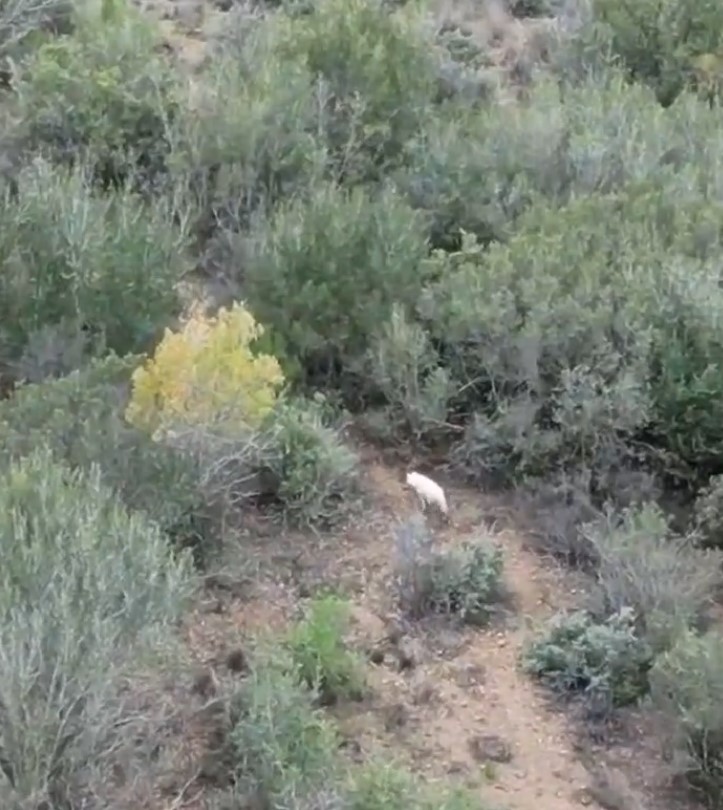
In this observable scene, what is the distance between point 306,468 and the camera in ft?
24.7

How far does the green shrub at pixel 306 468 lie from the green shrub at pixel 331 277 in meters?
0.93

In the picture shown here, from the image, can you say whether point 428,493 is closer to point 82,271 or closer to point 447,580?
point 447,580

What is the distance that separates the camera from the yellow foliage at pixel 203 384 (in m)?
6.93

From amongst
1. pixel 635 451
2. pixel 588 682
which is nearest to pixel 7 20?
pixel 635 451

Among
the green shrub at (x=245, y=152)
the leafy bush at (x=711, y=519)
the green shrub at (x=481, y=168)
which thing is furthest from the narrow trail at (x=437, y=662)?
the green shrub at (x=245, y=152)

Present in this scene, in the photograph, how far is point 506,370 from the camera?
8.34 metres

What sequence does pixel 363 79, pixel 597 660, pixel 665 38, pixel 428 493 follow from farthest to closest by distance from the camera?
pixel 665 38, pixel 363 79, pixel 428 493, pixel 597 660

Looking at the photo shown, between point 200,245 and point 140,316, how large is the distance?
1861mm

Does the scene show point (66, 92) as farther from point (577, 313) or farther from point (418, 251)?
point (577, 313)

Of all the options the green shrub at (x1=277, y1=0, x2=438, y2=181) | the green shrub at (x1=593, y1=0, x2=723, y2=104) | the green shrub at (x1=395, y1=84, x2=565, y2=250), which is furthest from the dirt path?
the green shrub at (x1=593, y1=0, x2=723, y2=104)

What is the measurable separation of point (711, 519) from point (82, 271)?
371cm

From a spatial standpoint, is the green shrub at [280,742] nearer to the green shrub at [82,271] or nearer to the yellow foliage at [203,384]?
the yellow foliage at [203,384]

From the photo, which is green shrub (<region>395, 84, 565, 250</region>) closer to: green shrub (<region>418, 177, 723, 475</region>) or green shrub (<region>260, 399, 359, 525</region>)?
green shrub (<region>418, 177, 723, 475</region>)

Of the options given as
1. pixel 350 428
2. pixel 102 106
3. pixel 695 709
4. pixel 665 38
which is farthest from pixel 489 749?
pixel 665 38
